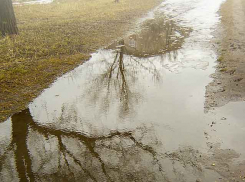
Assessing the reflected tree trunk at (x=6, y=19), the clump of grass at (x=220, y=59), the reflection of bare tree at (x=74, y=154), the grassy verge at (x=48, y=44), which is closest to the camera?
the reflection of bare tree at (x=74, y=154)

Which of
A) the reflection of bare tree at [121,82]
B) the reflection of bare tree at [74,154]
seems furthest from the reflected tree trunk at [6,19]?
the reflection of bare tree at [74,154]

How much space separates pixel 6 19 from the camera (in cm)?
1209

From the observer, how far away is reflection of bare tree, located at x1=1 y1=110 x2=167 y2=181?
4.32 metres

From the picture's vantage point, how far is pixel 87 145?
503 cm

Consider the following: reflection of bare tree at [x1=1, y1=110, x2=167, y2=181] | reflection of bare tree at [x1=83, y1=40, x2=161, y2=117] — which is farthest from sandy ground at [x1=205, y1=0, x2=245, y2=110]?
reflection of bare tree at [x1=1, y1=110, x2=167, y2=181]

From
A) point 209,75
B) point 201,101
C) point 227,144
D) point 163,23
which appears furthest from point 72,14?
point 227,144

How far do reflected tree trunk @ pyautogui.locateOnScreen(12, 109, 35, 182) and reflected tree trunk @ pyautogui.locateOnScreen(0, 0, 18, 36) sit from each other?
24.5 ft

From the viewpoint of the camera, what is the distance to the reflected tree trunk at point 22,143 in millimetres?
4383

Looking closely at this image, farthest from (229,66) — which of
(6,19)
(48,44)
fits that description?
(6,19)

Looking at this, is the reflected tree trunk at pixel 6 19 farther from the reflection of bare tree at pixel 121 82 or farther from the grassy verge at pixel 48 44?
the reflection of bare tree at pixel 121 82

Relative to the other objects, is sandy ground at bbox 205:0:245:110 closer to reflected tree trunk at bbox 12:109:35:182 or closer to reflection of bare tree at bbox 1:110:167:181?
reflection of bare tree at bbox 1:110:167:181

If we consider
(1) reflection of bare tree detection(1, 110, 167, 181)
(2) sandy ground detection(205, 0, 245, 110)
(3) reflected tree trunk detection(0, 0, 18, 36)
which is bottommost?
(1) reflection of bare tree detection(1, 110, 167, 181)

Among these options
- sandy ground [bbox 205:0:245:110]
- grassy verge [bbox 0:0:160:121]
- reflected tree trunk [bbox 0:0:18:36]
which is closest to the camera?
sandy ground [bbox 205:0:245:110]

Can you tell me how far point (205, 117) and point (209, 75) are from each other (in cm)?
260
